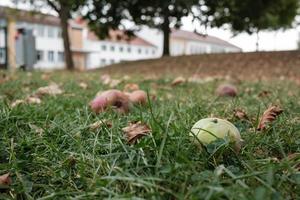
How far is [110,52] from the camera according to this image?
77000mm

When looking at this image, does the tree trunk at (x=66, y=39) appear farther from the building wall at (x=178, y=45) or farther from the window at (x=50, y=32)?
the building wall at (x=178, y=45)

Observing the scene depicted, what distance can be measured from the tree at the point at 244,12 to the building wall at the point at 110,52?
155 ft

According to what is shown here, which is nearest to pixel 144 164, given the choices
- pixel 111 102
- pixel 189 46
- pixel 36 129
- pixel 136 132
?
pixel 136 132

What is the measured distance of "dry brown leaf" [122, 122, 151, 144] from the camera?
157cm

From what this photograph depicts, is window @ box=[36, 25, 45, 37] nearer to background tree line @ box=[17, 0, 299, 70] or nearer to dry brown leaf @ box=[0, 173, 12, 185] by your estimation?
background tree line @ box=[17, 0, 299, 70]

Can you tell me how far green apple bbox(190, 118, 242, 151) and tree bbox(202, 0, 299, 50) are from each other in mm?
19734

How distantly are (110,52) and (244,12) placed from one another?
5515 cm

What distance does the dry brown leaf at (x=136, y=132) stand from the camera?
5.14 feet

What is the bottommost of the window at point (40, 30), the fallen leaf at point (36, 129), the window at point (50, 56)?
the fallen leaf at point (36, 129)

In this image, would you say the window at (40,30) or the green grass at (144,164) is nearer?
the green grass at (144,164)

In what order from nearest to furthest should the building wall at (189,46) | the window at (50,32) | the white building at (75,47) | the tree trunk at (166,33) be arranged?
the tree trunk at (166,33) → the white building at (75,47) → the window at (50,32) → the building wall at (189,46)

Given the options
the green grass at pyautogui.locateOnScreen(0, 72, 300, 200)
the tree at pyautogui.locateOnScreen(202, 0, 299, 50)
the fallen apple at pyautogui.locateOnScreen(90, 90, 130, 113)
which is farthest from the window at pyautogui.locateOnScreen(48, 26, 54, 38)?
the green grass at pyautogui.locateOnScreen(0, 72, 300, 200)

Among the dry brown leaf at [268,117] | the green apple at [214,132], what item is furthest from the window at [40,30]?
the green apple at [214,132]

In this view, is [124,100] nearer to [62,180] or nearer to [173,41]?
[62,180]
